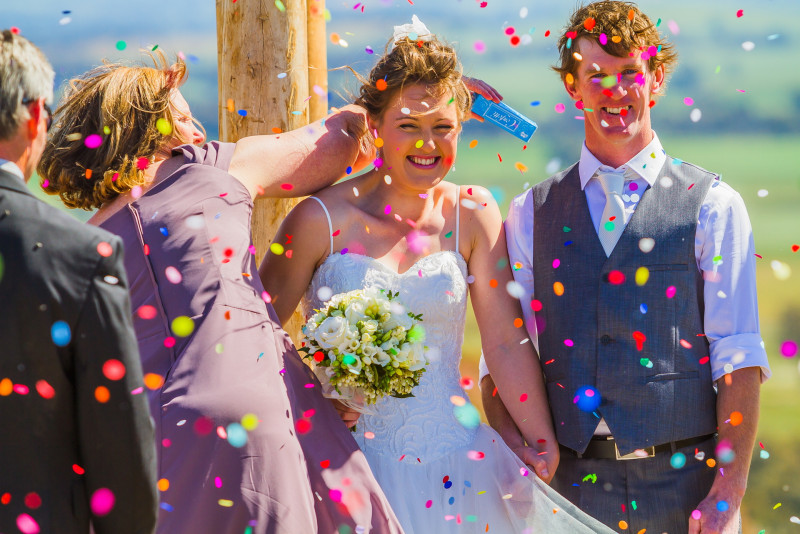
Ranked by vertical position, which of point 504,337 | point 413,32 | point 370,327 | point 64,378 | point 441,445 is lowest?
point 441,445

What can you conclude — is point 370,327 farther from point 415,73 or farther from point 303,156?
point 415,73

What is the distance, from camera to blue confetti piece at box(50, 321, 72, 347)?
5.71ft

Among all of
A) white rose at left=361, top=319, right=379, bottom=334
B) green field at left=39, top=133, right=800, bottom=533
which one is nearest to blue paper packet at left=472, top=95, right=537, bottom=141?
white rose at left=361, top=319, right=379, bottom=334

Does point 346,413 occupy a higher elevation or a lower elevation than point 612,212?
lower

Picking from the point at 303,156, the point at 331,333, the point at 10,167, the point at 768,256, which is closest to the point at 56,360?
the point at 10,167

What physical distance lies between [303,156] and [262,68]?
2.26 feet

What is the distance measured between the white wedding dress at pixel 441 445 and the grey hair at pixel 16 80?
4.84 feet

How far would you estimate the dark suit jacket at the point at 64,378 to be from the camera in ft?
5.66

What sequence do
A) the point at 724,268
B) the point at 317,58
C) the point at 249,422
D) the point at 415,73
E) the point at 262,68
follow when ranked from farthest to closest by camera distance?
the point at 317,58
the point at 262,68
the point at 415,73
the point at 724,268
the point at 249,422

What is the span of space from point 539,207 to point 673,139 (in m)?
10.6

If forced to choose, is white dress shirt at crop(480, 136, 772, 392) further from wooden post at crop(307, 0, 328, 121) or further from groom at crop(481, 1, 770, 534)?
wooden post at crop(307, 0, 328, 121)

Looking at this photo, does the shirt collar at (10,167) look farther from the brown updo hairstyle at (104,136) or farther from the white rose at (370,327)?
the white rose at (370,327)

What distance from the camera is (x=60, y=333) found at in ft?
5.74

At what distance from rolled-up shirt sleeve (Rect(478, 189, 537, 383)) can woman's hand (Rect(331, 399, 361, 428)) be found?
78 cm
